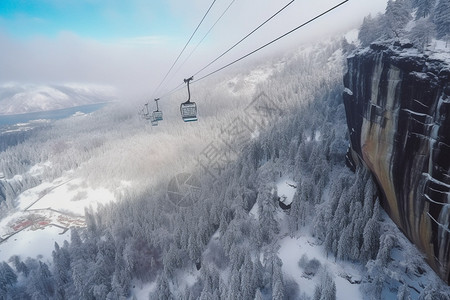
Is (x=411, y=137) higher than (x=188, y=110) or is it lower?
lower

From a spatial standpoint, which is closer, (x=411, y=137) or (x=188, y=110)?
(x=188, y=110)

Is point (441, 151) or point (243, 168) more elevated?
point (441, 151)

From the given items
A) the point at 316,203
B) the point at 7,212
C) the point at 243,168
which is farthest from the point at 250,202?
the point at 7,212

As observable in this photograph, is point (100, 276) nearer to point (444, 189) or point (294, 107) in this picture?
point (444, 189)

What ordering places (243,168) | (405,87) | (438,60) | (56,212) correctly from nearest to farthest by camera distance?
(438,60) < (405,87) < (243,168) < (56,212)

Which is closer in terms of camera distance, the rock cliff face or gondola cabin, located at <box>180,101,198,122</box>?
gondola cabin, located at <box>180,101,198,122</box>

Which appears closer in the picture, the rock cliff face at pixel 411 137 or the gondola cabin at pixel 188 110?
the gondola cabin at pixel 188 110

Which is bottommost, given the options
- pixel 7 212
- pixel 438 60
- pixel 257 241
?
pixel 7 212

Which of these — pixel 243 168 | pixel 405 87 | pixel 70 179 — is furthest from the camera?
pixel 70 179
